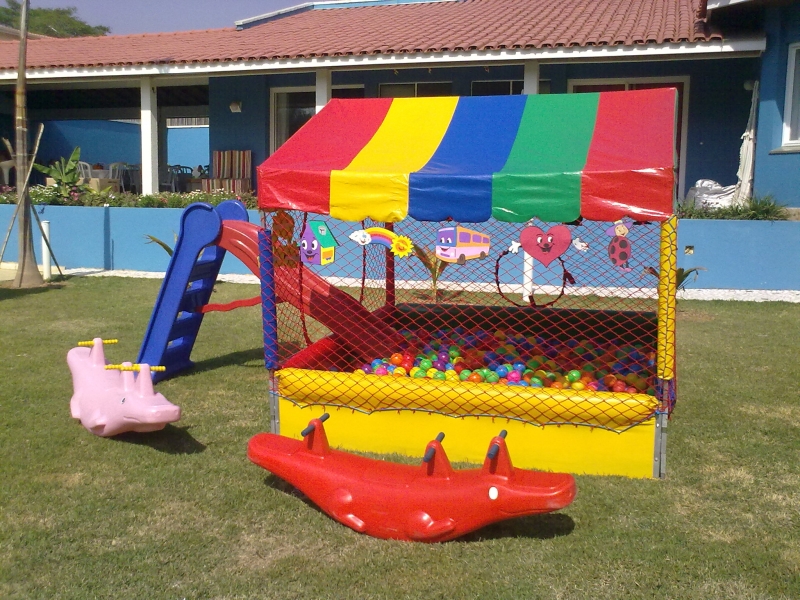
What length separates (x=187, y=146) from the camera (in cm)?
2970

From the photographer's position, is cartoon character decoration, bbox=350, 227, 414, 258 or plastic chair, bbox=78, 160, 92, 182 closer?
cartoon character decoration, bbox=350, 227, 414, 258

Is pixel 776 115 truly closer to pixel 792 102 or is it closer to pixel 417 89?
pixel 792 102

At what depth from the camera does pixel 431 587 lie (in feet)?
10.5

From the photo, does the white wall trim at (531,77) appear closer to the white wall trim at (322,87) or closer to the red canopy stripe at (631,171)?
the white wall trim at (322,87)

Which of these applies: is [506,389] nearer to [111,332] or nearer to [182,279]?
[182,279]

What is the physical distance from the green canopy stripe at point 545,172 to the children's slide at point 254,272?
1.83 m

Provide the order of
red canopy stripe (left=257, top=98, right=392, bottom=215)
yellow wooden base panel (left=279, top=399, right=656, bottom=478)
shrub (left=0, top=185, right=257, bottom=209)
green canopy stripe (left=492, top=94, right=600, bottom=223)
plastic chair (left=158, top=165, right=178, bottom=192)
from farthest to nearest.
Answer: plastic chair (left=158, top=165, right=178, bottom=192), shrub (left=0, top=185, right=257, bottom=209), red canopy stripe (left=257, top=98, right=392, bottom=215), yellow wooden base panel (left=279, top=399, right=656, bottom=478), green canopy stripe (left=492, top=94, right=600, bottom=223)

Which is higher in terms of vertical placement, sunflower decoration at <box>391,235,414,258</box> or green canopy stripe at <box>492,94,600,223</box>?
green canopy stripe at <box>492,94,600,223</box>

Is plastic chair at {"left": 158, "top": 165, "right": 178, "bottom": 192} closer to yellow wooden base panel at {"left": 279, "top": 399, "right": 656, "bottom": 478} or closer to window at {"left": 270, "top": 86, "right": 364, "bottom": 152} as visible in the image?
window at {"left": 270, "top": 86, "right": 364, "bottom": 152}

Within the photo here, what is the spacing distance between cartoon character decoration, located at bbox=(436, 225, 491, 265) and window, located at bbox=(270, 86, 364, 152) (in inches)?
412

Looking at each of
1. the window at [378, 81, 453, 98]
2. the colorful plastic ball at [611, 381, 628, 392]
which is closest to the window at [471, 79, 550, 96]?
the window at [378, 81, 453, 98]

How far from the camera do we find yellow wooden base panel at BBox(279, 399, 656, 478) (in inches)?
169

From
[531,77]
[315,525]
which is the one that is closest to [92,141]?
[531,77]

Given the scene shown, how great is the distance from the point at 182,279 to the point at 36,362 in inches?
71.3
